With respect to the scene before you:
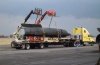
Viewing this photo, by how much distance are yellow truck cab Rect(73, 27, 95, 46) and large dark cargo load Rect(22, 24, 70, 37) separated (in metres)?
4.20

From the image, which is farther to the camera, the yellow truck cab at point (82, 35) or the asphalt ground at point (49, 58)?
the yellow truck cab at point (82, 35)

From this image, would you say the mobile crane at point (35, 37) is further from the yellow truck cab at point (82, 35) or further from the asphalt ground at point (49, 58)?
the asphalt ground at point (49, 58)

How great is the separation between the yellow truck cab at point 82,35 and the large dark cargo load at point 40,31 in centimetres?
420

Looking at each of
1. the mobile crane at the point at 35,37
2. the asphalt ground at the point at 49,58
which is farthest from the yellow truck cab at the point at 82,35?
the asphalt ground at the point at 49,58

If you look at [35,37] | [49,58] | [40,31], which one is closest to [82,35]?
[40,31]

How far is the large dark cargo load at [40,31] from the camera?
36531 millimetres

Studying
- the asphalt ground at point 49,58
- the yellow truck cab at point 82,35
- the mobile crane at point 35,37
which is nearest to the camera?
the asphalt ground at point 49,58

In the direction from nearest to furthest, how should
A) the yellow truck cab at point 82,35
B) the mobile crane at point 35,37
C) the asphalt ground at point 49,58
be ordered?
the asphalt ground at point 49,58 < the mobile crane at point 35,37 < the yellow truck cab at point 82,35

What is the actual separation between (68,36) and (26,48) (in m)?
10.9

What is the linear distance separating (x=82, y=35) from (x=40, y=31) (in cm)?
1052

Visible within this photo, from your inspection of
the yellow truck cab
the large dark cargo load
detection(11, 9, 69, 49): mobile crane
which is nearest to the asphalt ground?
detection(11, 9, 69, 49): mobile crane

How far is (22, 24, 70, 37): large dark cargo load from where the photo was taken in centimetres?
3653

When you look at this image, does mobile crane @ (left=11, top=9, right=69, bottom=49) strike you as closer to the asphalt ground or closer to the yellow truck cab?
the yellow truck cab

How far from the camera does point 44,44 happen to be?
38.8m
